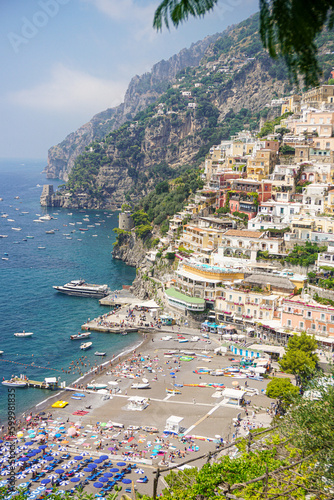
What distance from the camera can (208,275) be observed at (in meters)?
49.2

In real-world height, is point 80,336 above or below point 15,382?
above

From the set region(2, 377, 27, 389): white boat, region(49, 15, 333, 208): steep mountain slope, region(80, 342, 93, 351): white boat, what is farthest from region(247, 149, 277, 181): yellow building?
region(49, 15, 333, 208): steep mountain slope

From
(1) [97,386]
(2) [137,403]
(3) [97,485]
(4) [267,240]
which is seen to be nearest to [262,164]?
(4) [267,240]

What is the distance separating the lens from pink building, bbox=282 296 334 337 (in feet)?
130

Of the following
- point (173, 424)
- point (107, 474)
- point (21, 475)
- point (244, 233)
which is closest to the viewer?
point (107, 474)

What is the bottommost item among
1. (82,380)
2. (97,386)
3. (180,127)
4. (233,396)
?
(82,380)

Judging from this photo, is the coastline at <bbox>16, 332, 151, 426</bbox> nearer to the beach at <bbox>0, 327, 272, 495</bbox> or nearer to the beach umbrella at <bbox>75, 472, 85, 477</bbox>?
the beach at <bbox>0, 327, 272, 495</bbox>

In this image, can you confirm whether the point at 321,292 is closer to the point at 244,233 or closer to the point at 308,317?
the point at 308,317

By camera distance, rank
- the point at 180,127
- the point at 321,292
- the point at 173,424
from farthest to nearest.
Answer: the point at 180,127, the point at 321,292, the point at 173,424

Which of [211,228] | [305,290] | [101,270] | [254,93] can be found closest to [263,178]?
[211,228]

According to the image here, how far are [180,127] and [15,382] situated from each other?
378 ft

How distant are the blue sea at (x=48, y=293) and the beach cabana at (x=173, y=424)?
10.4 m

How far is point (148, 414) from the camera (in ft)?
102

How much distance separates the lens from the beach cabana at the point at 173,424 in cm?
2845
